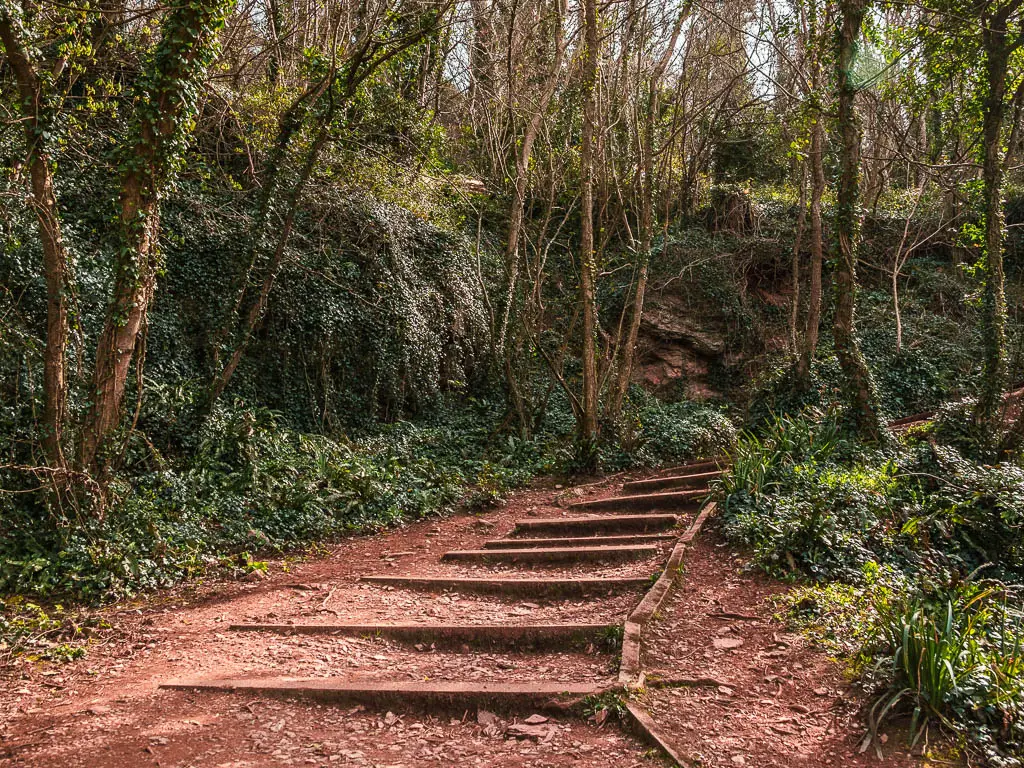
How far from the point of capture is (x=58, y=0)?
6977 mm

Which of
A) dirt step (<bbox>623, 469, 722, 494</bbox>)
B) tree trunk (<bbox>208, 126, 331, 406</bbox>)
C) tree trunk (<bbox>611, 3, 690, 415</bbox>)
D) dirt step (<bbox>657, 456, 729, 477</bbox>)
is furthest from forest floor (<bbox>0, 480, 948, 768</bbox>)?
tree trunk (<bbox>611, 3, 690, 415</bbox>)

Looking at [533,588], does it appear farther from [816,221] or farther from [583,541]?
[816,221]

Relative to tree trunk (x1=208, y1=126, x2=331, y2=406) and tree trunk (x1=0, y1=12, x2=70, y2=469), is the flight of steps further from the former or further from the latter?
tree trunk (x1=208, y1=126, x2=331, y2=406)

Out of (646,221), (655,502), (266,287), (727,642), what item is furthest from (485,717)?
(646,221)

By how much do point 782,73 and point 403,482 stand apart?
15.2m

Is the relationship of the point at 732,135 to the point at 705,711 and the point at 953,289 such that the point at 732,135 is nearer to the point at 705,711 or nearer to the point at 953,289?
the point at 953,289

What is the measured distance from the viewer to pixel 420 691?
14.1 feet

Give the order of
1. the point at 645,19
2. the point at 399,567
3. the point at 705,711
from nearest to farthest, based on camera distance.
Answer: the point at 705,711 < the point at 399,567 < the point at 645,19

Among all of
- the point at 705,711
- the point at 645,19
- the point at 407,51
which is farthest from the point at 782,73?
the point at 705,711

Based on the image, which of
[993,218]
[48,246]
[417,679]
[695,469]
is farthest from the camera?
[695,469]

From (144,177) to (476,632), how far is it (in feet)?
19.9

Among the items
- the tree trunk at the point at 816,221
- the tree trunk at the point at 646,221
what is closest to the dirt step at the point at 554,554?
the tree trunk at the point at 646,221

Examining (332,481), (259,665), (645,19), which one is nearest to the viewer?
(259,665)

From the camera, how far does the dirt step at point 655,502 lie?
328 inches
